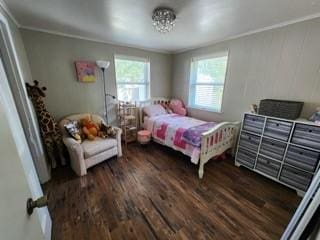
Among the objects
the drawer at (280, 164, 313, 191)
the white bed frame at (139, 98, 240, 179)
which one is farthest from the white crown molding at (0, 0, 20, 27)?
the drawer at (280, 164, 313, 191)

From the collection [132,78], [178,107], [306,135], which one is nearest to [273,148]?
[306,135]

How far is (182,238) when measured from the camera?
1432mm

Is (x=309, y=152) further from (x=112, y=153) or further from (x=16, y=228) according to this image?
(x=112, y=153)

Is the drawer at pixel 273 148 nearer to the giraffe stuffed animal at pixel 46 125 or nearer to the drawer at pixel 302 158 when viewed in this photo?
the drawer at pixel 302 158

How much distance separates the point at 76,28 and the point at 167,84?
99.7 inches

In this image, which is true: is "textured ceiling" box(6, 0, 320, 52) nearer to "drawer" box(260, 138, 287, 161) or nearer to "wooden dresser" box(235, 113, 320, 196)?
"wooden dresser" box(235, 113, 320, 196)

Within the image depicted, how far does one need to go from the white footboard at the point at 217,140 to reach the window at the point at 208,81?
0.67m

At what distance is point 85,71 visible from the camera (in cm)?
289

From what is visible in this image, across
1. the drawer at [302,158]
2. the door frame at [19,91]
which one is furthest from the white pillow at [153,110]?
the drawer at [302,158]

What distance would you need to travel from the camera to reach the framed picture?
2811 mm

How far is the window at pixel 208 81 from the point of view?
3.10m

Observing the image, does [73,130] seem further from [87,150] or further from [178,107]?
[178,107]

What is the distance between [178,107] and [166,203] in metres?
2.55

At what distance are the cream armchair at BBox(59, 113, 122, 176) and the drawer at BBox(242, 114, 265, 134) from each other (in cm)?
229
